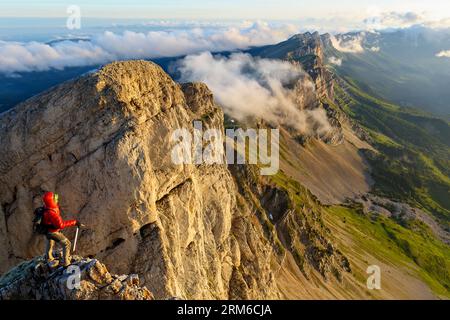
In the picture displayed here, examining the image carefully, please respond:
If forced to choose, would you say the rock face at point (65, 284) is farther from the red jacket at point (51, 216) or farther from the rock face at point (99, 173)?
the rock face at point (99, 173)

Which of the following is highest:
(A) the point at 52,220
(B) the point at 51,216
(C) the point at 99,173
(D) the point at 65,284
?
(B) the point at 51,216

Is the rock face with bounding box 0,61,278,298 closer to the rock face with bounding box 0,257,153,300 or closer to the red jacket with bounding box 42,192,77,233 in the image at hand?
the rock face with bounding box 0,257,153,300

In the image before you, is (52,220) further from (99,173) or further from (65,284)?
(99,173)

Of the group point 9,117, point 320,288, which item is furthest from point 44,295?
point 320,288

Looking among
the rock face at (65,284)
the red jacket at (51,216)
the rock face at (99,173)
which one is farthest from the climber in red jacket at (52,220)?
the rock face at (99,173)

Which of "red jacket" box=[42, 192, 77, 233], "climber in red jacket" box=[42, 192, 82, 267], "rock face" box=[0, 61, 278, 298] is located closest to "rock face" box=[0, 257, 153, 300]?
"climber in red jacket" box=[42, 192, 82, 267]

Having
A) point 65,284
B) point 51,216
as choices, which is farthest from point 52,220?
point 65,284

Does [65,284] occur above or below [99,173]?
below

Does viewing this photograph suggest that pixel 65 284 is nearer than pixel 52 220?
No
